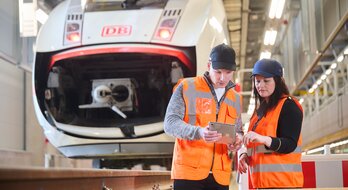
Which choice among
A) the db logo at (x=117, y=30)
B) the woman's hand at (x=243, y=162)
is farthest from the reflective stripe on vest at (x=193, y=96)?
the db logo at (x=117, y=30)

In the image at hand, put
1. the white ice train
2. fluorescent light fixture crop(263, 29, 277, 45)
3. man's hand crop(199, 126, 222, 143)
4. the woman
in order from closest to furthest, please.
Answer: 1. man's hand crop(199, 126, 222, 143)
2. the woman
3. the white ice train
4. fluorescent light fixture crop(263, 29, 277, 45)

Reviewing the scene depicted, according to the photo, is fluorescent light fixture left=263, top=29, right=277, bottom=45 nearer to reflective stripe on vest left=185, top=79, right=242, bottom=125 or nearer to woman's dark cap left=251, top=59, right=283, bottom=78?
woman's dark cap left=251, top=59, right=283, bottom=78

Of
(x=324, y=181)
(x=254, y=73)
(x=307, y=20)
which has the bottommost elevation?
(x=324, y=181)

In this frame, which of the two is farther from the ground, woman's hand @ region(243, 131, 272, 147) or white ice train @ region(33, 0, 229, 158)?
white ice train @ region(33, 0, 229, 158)

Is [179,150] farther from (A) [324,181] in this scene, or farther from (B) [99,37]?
(B) [99,37]

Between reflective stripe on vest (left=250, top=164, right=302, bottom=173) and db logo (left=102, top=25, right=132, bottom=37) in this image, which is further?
db logo (left=102, top=25, right=132, bottom=37)

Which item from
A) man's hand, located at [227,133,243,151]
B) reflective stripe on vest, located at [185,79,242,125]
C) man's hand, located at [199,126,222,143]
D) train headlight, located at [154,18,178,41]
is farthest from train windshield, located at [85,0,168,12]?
man's hand, located at [199,126,222,143]

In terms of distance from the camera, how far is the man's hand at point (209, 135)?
114 inches

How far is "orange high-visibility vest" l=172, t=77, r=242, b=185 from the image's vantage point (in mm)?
3059

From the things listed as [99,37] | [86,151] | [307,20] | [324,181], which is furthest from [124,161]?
[307,20]

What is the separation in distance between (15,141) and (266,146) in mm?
11012

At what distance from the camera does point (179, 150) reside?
3117 millimetres

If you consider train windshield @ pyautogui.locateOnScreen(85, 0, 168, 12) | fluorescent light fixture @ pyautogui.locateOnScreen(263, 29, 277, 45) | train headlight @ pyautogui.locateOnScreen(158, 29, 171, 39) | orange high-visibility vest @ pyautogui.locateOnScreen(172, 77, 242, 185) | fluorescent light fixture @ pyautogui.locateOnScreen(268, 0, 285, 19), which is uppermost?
fluorescent light fixture @ pyautogui.locateOnScreen(263, 29, 277, 45)

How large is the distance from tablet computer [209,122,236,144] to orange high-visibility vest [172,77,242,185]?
0.13m
